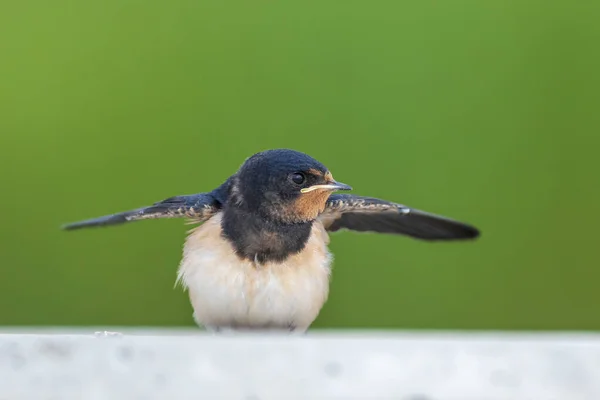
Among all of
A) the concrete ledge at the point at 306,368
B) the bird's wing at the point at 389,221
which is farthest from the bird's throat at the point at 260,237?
the concrete ledge at the point at 306,368

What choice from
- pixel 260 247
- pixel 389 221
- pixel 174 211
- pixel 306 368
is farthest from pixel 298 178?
pixel 306 368

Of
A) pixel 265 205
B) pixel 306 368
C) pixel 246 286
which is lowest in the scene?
pixel 246 286

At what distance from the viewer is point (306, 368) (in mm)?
587

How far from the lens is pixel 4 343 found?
0.63 m

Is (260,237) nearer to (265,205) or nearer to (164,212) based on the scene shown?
(265,205)

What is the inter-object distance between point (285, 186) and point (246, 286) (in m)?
0.17

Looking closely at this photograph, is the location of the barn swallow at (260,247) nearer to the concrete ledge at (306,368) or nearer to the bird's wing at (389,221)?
the bird's wing at (389,221)

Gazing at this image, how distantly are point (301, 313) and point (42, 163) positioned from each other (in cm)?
101

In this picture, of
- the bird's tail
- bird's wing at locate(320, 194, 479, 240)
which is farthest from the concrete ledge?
bird's wing at locate(320, 194, 479, 240)

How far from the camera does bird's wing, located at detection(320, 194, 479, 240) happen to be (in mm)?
1569

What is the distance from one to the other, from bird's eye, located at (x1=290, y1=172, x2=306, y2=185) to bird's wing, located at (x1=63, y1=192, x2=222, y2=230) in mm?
196

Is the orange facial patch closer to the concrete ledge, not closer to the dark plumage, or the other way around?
the dark plumage

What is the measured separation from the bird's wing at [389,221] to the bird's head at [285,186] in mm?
156

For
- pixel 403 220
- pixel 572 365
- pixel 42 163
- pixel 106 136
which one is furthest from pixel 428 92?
pixel 572 365
